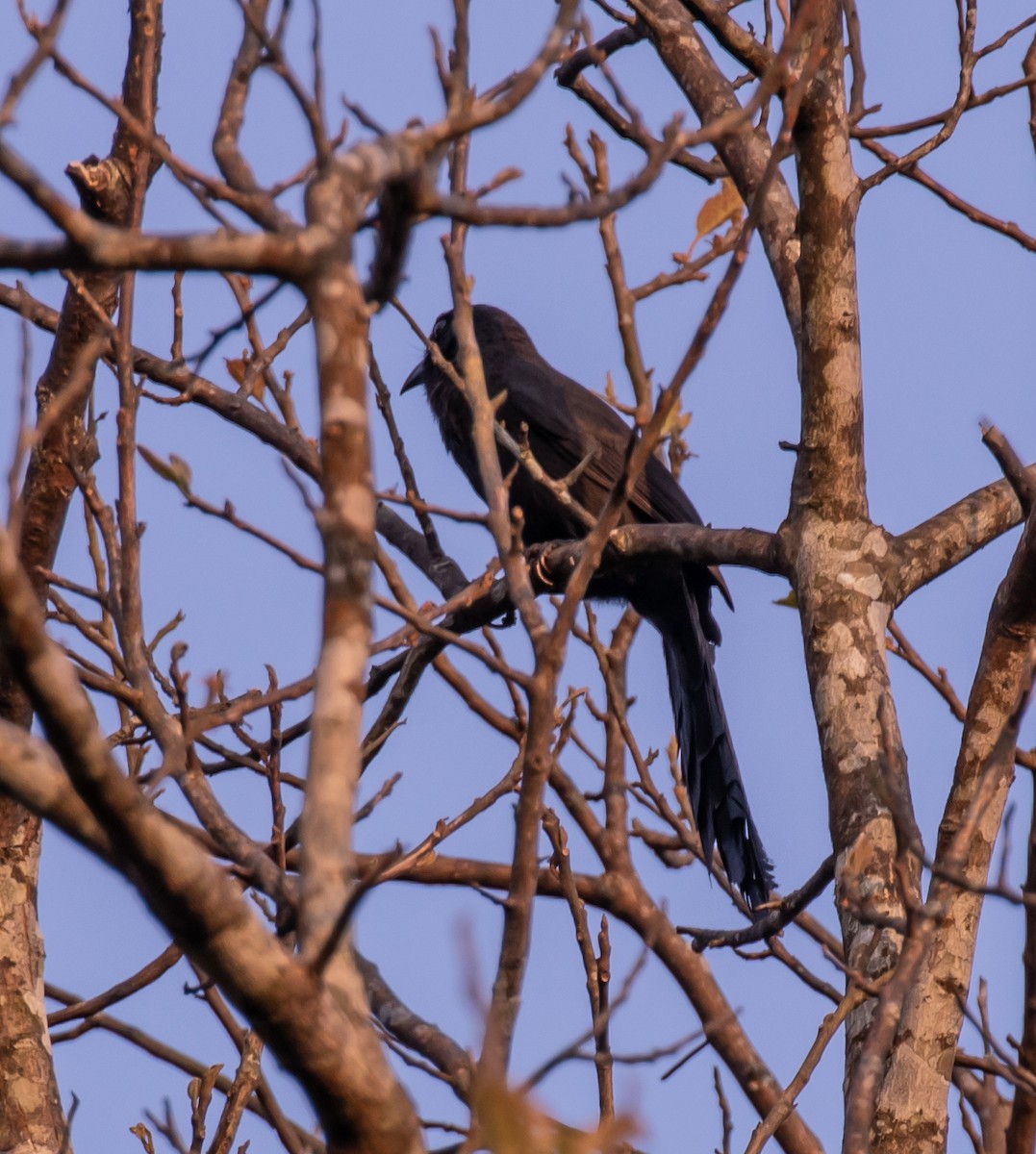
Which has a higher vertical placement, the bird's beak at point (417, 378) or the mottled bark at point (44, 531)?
the bird's beak at point (417, 378)

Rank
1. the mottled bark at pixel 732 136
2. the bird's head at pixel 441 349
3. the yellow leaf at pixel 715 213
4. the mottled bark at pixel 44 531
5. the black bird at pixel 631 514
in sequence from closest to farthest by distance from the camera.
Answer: the mottled bark at pixel 44 531, the mottled bark at pixel 732 136, the yellow leaf at pixel 715 213, the black bird at pixel 631 514, the bird's head at pixel 441 349

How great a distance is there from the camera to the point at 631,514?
7.04 meters

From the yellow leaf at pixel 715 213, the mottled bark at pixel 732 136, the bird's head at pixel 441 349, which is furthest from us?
the bird's head at pixel 441 349

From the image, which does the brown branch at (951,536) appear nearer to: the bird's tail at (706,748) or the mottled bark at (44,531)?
the bird's tail at (706,748)

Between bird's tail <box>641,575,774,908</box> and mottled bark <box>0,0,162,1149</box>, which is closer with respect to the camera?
mottled bark <box>0,0,162,1149</box>

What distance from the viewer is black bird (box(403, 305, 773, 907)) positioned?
5668 millimetres

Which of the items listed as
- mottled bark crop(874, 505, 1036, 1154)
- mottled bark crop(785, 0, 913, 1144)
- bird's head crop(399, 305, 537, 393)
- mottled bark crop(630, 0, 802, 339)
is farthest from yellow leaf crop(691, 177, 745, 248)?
bird's head crop(399, 305, 537, 393)

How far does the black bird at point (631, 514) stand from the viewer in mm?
5668

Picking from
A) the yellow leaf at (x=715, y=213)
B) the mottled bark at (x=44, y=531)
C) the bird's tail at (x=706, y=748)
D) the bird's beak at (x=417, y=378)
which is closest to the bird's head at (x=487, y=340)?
the bird's beak at (x=417, y=378)

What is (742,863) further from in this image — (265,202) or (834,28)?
(265,202)

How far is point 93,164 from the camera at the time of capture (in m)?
3.56

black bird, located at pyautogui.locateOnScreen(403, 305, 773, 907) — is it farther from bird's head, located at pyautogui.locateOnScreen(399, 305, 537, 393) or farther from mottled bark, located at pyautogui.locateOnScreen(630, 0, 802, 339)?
mottled bark, located at pyautogui.locateOnScreen(630, 0, 802, 339)

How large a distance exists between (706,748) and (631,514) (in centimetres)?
138

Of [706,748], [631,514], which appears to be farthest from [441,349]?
[706,748]
